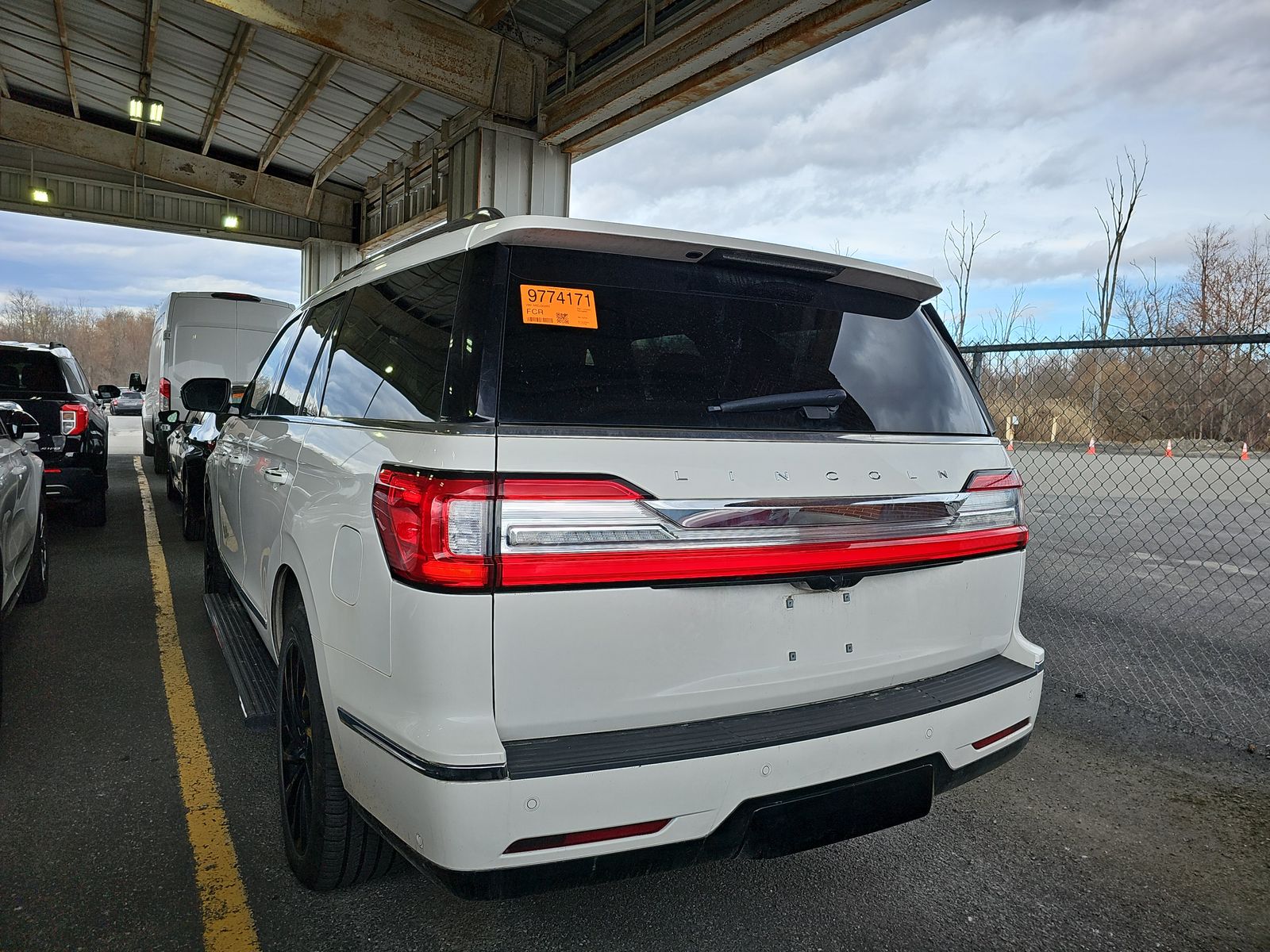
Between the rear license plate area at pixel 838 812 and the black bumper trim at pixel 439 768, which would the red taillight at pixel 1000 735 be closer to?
the rear license plate area at pixel 838 812

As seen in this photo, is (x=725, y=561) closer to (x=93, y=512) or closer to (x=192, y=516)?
(x=192, y=516)

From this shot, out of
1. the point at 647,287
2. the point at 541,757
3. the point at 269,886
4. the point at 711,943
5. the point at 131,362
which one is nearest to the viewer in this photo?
the point at 541,757

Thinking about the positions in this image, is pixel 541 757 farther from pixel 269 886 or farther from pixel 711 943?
pixel 269 886

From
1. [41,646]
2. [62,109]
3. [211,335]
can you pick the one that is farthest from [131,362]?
[41,646]

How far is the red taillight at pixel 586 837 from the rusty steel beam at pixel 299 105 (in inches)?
413

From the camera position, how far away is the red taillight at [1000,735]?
2.35 meters

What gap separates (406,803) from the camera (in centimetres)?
187

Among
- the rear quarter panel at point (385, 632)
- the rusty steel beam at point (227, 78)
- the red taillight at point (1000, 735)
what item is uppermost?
the rusty steel beam at point (227, 78)

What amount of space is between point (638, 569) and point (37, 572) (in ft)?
17.3

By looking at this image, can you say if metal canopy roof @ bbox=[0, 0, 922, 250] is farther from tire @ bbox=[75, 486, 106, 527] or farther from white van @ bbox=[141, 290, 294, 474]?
tire @ bbox=[75, 486, 106, 527]

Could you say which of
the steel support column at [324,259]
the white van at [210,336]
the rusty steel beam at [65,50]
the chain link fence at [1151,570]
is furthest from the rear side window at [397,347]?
the steel support column at [324,259]

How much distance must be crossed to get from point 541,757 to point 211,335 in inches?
488

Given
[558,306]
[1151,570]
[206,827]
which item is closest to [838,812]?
[558,306]

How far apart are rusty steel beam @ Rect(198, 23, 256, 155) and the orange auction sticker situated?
1058 centimetres
